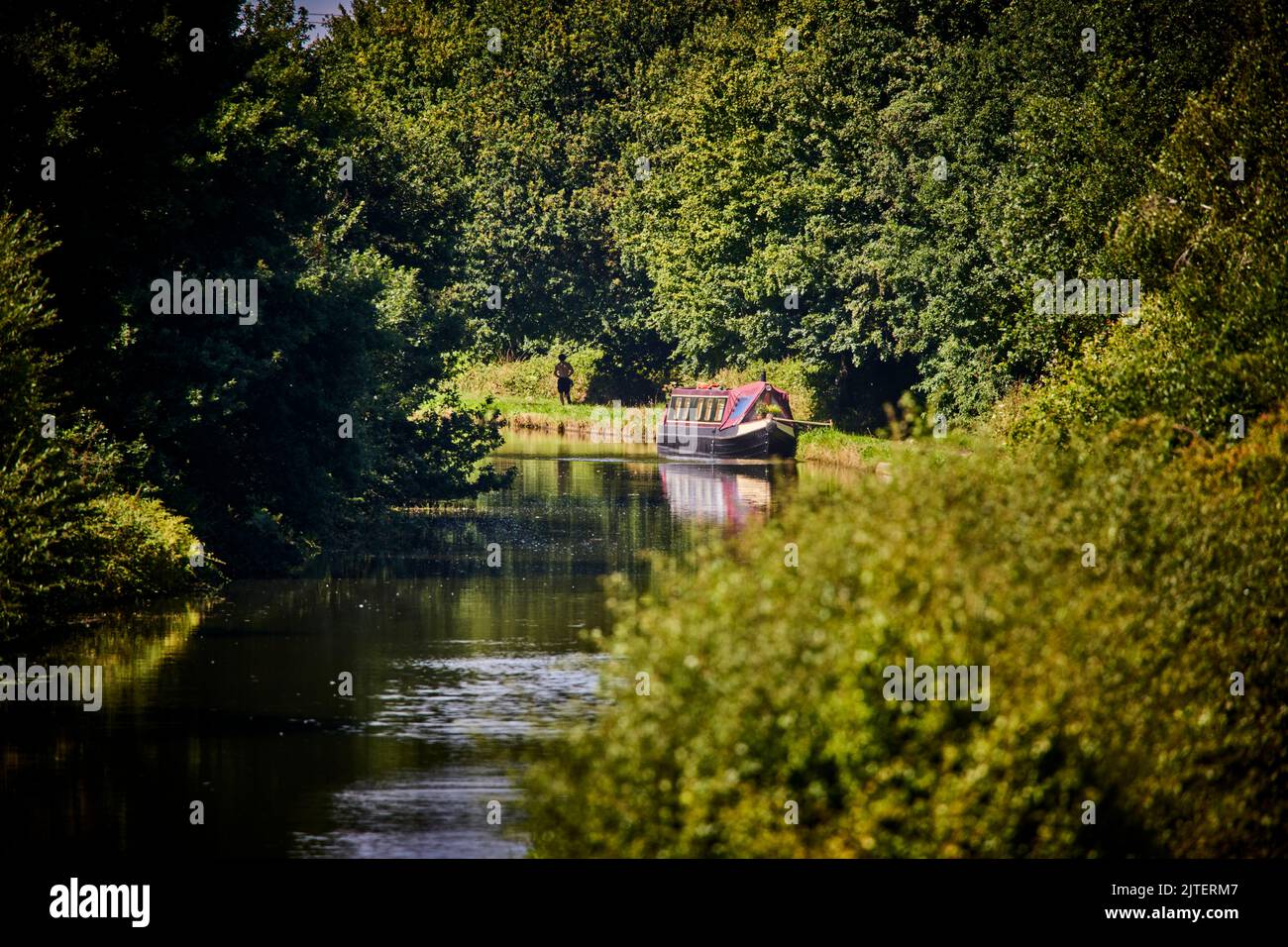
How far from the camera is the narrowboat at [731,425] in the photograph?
6806cm

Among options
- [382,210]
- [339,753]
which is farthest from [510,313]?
[339,753]

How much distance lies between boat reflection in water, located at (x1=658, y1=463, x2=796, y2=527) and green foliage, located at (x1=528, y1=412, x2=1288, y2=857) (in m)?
28.4

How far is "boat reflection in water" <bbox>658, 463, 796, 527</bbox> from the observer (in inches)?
1860

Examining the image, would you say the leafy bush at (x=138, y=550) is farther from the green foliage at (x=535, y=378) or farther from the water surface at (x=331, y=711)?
the green foliage at (x=535, y=378)

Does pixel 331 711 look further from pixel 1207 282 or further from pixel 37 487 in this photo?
pixel 1207 282

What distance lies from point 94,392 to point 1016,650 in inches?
949

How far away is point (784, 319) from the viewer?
71562mm

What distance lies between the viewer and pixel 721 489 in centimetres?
5659

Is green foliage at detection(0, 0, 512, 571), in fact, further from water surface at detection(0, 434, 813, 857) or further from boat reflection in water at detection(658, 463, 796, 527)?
boat reflection in water at detection(658, 463, 796, 527)

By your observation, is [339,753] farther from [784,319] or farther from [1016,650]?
[784,319]

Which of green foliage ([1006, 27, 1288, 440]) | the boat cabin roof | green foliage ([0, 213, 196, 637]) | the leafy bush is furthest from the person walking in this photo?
green foliage ([0, 213, 196, 637])

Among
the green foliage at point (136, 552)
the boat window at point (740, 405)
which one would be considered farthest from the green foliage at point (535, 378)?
the green foliage at point (136, 552)

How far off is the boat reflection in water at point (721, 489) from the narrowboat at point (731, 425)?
0.90m

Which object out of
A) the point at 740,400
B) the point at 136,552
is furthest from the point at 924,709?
the point at 740,400
